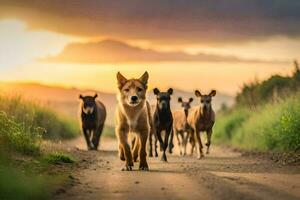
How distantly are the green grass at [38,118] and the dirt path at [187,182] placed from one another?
5037mm

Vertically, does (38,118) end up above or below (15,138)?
above

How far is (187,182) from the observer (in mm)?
13656

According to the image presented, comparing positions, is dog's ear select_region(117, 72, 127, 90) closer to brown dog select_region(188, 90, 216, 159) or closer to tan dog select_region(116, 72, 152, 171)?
tan dog select_region(116, 72, 152, 171)

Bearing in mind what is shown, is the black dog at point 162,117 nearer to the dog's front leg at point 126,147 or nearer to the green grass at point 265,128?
the green grass at point 265,128

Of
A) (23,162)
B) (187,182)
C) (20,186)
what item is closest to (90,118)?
(23,162)

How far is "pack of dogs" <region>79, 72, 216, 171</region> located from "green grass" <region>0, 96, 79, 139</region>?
6.27 ft

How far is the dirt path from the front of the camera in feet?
38.7

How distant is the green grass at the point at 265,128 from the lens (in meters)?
22.4

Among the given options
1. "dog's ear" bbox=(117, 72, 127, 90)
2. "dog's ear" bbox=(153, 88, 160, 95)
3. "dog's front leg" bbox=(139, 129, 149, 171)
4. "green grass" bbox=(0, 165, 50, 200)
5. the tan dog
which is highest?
"dog's ear" bbox=(153, 88, 160, 95)

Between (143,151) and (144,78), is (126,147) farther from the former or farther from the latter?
(144,78)

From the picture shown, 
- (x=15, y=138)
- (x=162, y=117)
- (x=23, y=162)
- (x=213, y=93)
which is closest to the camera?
(x=23, y=162)

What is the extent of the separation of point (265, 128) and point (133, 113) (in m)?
9.95

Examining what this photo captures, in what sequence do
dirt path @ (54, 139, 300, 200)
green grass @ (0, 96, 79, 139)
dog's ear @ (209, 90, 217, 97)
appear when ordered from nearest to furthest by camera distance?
dirt path @ (54, 139, 300, 200)
green grass @ (0, 96, 79, 139)
dog's ear @ (209, 90, 217, 97)

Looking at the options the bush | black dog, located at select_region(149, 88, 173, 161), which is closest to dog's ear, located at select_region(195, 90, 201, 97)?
black dog, located at select_region(149, 88, 173, 161)
